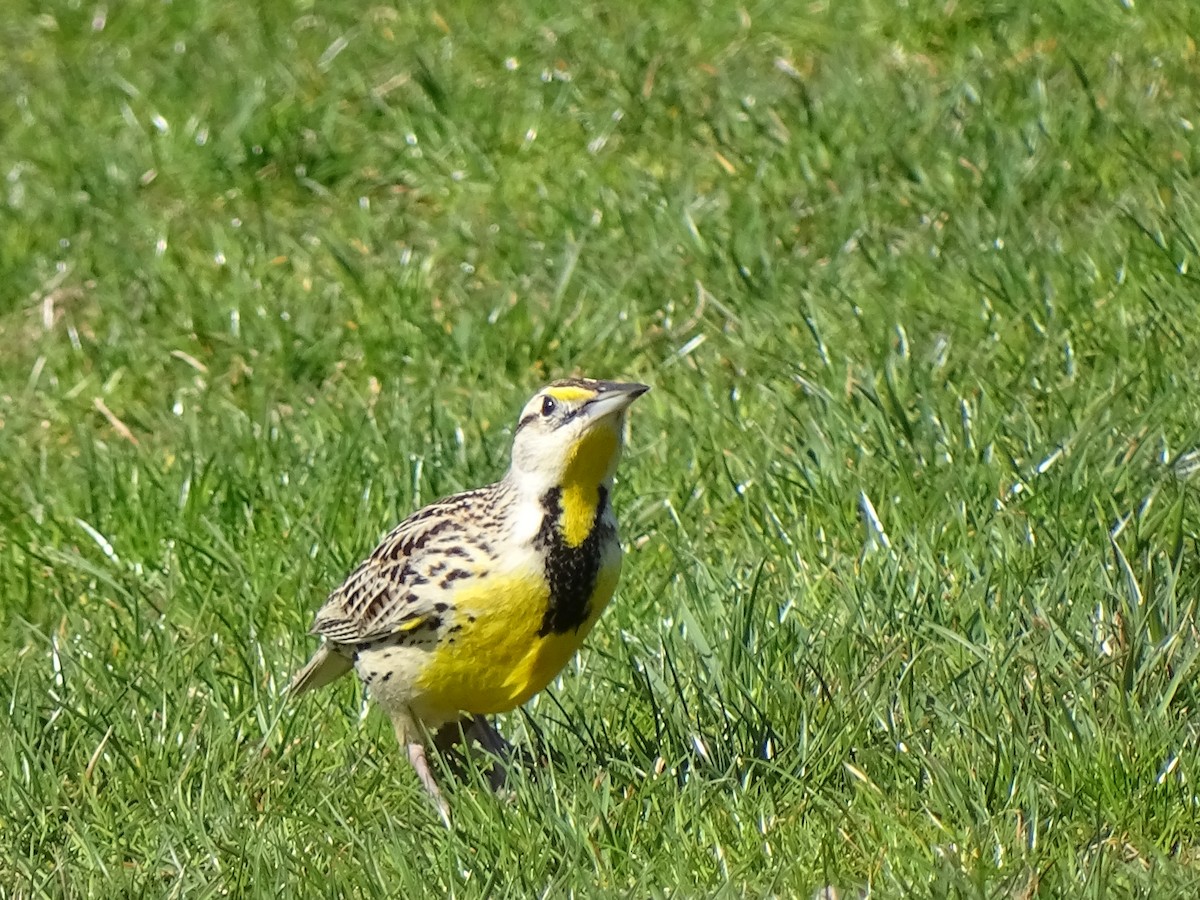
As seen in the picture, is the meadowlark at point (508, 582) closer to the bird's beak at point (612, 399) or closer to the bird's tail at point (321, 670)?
the bird's beak at point (612, 399)

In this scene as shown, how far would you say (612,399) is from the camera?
4.33 m

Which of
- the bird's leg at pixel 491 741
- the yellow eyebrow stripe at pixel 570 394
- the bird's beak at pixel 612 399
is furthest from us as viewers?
the bird's leg at pixel 491 741

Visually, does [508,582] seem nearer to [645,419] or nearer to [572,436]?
[572,436]

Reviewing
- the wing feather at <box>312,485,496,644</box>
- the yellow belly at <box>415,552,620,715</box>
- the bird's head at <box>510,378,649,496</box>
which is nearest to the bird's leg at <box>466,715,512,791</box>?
the yellow belly at <box>415,552,620,715</box>

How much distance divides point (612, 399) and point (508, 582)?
0.43 meters

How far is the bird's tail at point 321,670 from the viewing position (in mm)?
4941

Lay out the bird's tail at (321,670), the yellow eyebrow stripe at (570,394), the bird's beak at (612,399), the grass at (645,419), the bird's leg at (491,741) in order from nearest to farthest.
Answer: the grass at (645,419) → the bird's beak at (612,399) → the yellow eyebrow stripe at (570,394) → the bird's leg at (491,741) → the bird's tail at (321,670)

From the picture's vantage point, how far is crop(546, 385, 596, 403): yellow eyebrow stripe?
4.39 meters

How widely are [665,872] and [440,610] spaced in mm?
774

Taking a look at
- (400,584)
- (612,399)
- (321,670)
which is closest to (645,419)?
(321,670)

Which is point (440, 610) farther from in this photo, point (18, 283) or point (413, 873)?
point (18, 283)

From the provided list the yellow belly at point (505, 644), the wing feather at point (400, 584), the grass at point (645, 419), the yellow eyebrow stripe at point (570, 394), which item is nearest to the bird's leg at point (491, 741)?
the grass at point (645, 419)

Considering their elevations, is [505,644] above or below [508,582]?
below

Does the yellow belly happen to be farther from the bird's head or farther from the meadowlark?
the bird's head
